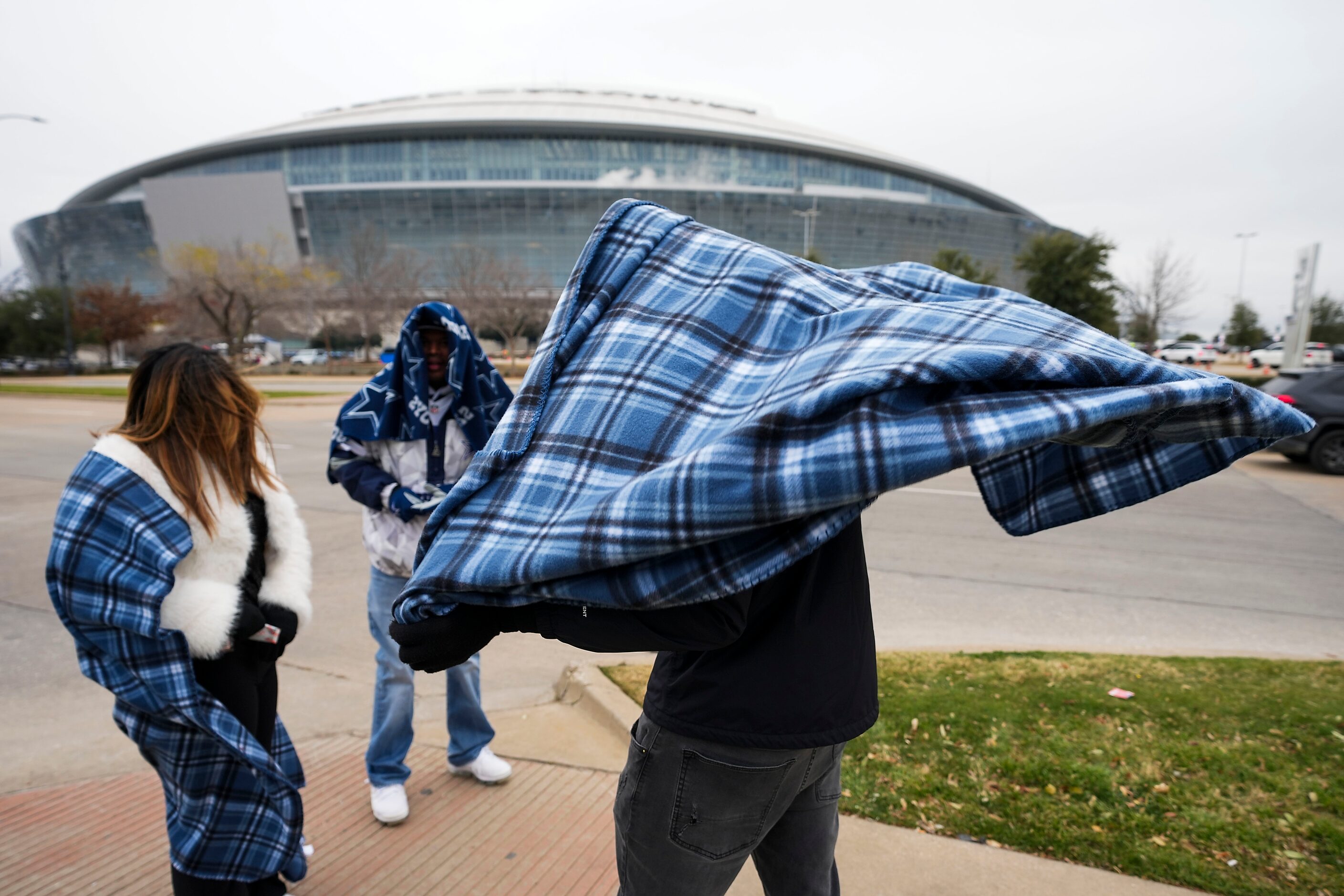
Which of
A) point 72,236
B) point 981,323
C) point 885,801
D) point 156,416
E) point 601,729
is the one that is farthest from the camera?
point 72,236

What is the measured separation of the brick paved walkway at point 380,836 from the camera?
2.67 metres

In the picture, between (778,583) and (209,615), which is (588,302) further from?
(209,615)

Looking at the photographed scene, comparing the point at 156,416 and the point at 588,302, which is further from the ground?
the point at 588,302

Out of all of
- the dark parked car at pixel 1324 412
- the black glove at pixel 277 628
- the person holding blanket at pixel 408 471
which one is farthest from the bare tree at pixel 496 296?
the black glove at pixel 277 628

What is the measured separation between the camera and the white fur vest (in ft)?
7.45

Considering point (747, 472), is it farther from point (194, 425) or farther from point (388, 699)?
point (388, 699)

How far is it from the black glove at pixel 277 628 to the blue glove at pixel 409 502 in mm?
563

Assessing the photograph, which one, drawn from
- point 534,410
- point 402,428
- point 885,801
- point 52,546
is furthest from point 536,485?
point 885,801

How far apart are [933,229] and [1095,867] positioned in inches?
3316

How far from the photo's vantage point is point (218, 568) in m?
2.41

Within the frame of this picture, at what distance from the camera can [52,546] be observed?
217 cm

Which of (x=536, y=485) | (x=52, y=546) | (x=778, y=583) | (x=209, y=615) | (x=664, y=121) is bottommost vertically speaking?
(x=209, y=615)

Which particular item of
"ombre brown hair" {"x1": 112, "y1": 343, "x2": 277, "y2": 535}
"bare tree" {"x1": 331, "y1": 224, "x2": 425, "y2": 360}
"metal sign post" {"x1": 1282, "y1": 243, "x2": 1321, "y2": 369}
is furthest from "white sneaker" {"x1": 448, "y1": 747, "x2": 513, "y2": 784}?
"bare tree" {"x1": 331, "y1": 224, "x2": 425, "y2": 360}

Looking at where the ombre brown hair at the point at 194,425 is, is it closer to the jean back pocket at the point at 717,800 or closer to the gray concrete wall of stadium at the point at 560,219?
the jean back pocket at the point at 717,800
